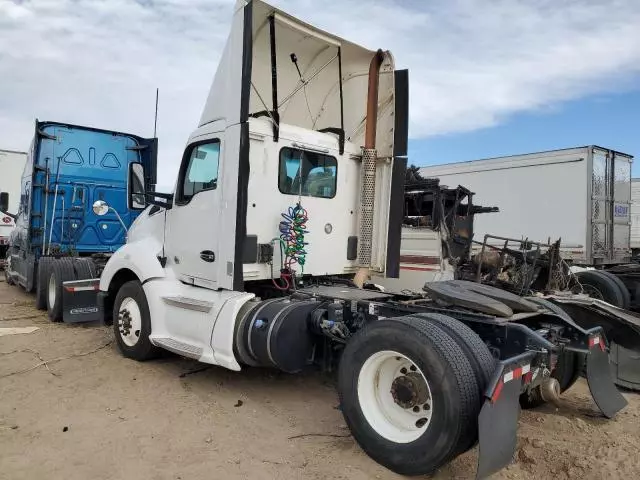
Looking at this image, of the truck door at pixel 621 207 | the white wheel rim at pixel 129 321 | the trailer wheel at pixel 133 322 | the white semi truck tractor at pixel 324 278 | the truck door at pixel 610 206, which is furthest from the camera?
the truck door at pixel 621 207

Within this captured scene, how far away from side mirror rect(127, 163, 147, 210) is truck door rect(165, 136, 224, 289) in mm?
414

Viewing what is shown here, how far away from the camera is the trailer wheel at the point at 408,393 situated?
3.22 m

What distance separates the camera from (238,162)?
196 inches

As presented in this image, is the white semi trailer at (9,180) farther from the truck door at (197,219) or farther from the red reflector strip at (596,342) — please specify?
the red reflector strip at (596,342)

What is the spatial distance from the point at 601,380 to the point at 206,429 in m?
3.20

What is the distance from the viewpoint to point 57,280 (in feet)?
28.6

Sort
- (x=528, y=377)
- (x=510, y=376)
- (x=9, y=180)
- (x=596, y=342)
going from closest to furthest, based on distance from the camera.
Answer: (x=510, y=376), (x=528, y=377), (x=596, y=342), (x=9, y=180)

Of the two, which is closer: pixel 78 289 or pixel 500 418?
pixel 500 418

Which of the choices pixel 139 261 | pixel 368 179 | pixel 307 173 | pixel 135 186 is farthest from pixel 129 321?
pixel 368 179

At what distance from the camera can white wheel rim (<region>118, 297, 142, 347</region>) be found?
20.0 ft

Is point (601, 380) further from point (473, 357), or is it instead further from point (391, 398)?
point (391, 398)

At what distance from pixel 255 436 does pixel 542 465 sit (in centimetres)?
213

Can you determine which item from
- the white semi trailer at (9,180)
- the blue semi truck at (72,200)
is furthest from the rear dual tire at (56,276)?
the white semi trailer at (9,180)

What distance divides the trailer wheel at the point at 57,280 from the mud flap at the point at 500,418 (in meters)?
7.38
